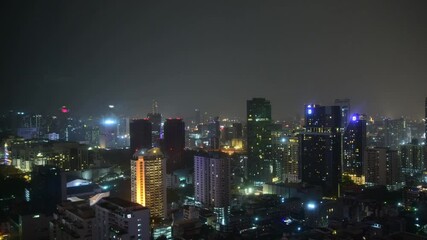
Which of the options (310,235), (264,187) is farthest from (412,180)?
(310,235)

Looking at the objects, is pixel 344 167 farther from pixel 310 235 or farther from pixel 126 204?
pixel 126 204

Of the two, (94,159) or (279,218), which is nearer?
(279,218)

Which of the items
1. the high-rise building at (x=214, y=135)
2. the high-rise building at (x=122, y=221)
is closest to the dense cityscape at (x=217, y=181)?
the high-rise building at (x=122, y=221)

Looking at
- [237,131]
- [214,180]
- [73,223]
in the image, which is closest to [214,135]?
[237,131]

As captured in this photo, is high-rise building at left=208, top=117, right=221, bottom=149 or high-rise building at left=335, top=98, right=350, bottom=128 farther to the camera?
high-rise building at left=208, top=117, right=221, bottom=149

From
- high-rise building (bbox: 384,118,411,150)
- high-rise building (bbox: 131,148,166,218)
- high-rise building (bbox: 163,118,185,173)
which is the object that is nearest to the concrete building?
high-rise building (bbox: 131,148,166,218)

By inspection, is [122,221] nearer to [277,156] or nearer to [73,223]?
[73,223]

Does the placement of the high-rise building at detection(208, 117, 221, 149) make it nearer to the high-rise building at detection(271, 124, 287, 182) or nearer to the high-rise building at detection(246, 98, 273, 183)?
the high-rise building at detection(246, 98, 273, 183)
